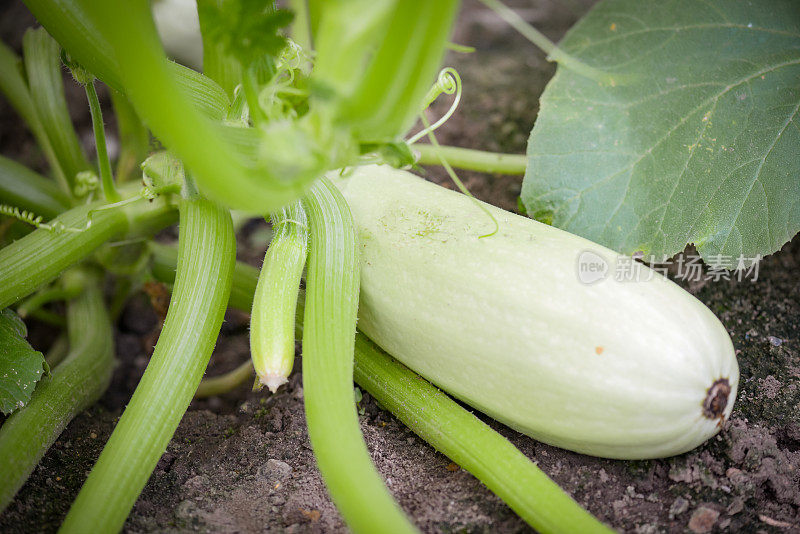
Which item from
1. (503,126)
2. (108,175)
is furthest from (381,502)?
(503,126)

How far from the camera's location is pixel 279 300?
3.90 ft

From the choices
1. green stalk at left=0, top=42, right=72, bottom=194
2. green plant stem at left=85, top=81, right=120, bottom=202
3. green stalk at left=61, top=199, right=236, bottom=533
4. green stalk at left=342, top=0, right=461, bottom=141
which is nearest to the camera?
green stalk at left=342, top=0, right=461, bottom=141

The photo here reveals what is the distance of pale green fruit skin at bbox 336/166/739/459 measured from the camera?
1.12 meters

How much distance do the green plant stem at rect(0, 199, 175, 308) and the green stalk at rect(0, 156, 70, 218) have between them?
24 centimetres

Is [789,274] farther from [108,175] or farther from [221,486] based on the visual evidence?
[108,175]

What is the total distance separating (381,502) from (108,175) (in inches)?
39.2

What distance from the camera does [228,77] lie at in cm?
150

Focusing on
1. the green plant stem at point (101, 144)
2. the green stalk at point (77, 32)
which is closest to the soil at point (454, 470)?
the green plant stem at point (101, 144)

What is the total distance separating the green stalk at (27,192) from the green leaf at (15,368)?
0.41 meters

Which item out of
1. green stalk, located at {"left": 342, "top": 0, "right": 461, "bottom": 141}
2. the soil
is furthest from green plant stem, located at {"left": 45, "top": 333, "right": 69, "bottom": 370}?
green stalk, located at {"left": 342, "top": 0, "right": 461, "bottom": 141}

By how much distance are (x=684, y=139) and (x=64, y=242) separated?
1.34 metres

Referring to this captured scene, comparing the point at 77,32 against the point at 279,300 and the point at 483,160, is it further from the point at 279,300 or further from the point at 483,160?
the point at 483,160

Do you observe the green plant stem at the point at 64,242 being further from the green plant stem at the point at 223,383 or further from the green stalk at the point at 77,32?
the green plant stem at the point at 223,383

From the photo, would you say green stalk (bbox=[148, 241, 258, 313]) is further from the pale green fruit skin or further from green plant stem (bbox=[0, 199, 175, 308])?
the pale green fruit skin
